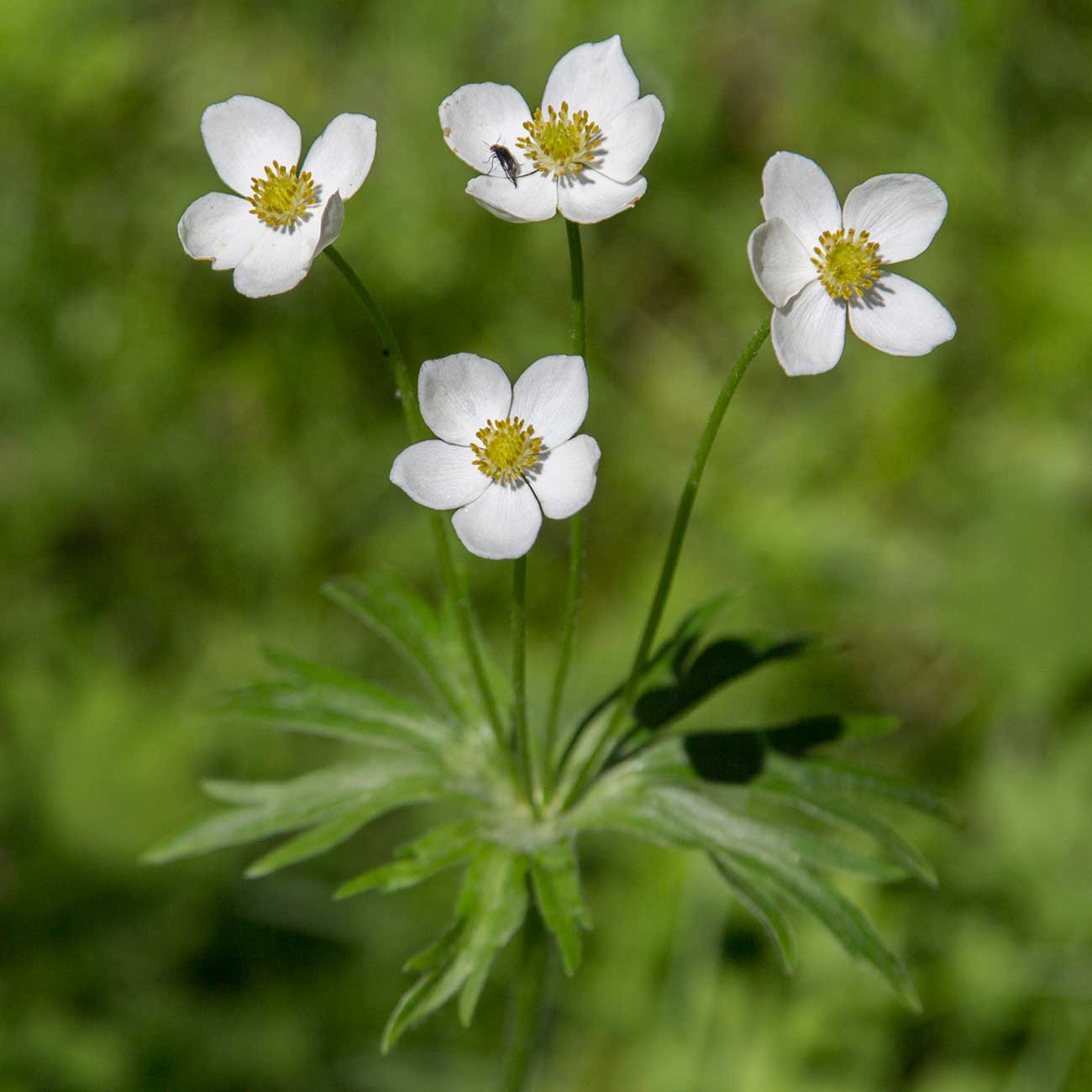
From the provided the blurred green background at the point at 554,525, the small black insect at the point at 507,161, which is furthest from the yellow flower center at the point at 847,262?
the blurred green background at the point at 554,525

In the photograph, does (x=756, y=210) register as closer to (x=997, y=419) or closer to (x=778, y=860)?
(x=997, y=419)

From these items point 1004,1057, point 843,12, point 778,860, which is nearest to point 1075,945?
point 1004,1057

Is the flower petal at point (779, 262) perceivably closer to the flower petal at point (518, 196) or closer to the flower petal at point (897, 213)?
the flower petal at point (897, 213)

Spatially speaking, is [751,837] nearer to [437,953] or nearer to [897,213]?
[437,953]

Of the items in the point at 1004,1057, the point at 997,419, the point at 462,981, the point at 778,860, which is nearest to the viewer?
the point at 462,981

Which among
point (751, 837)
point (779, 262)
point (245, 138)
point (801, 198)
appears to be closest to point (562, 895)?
point (751, 837)
